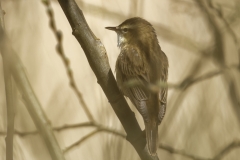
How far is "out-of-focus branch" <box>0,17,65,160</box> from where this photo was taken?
1.89 m

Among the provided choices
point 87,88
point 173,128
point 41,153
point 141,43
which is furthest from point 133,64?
point 41,153

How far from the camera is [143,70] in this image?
341cm

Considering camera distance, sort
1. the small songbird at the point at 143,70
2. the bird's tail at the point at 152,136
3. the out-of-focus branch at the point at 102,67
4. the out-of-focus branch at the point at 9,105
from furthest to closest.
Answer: the small songbird at the point at 143,70 → the bird's tail at the point at 152,136 → the out-of-focus branch at the point at 102,67 → the out-of-focus branch at the point at 9,105

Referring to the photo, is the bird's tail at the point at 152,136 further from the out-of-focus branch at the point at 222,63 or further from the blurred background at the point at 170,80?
the out-of-focus branch at the point at 222,63

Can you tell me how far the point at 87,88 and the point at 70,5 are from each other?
6.95 ft

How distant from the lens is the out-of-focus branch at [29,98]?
1888mm

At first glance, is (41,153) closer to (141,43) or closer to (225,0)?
(141,43)

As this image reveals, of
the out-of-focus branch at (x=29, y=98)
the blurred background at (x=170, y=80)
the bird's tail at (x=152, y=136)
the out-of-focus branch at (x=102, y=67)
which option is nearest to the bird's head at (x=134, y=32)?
the blurred background at (x=170, y=80)

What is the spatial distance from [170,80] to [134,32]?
114 cm

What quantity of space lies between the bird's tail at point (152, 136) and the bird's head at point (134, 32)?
1046 millimetres

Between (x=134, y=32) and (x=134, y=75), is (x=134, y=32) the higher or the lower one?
the higher one

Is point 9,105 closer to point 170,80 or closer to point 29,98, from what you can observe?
point 29,98

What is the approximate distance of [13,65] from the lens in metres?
1.93

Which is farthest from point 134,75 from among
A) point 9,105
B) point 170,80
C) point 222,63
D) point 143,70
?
point 9,105
